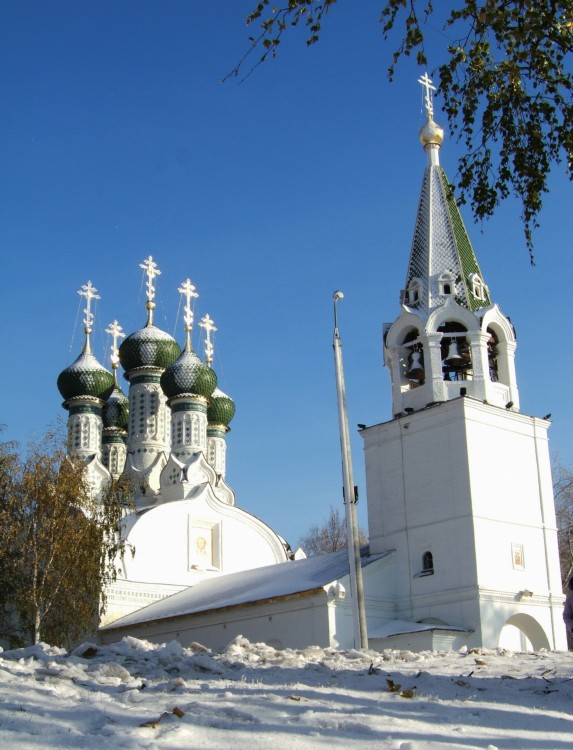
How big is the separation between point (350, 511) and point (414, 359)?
560 cm

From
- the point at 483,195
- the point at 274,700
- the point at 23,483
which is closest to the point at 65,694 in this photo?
the point at 274,700

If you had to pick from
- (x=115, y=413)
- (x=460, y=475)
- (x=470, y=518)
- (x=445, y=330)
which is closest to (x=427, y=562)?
(x=470, y=518)

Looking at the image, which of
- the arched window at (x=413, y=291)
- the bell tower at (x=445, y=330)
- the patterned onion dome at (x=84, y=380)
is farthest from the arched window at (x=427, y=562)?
the patterned onion dome at (x=84, y=380)

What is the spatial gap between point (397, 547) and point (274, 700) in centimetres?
1169

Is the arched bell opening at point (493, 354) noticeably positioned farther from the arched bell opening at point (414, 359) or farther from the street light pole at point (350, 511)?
the street light pole at point (350, 511)

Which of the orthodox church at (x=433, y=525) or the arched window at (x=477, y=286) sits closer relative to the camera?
the orthodox church at (x=433, y=525)

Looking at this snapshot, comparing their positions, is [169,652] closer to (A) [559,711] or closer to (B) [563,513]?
(A) [559,711]

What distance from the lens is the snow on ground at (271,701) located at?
5.56m

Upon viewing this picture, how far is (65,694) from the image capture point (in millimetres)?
6504

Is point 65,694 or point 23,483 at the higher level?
point 23,483

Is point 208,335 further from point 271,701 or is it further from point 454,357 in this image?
point 271,701

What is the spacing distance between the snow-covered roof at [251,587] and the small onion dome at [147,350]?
23.2 feet

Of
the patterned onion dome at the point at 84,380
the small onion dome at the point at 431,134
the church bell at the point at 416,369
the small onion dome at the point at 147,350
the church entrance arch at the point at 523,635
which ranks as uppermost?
the small onion dome at the point at 431,134

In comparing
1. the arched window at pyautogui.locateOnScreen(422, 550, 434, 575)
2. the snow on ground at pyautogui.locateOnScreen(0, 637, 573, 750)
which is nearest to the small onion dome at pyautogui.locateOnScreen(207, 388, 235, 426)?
the arched window at pyautogui.locateOnScreen(422, 550, 434, 575)
